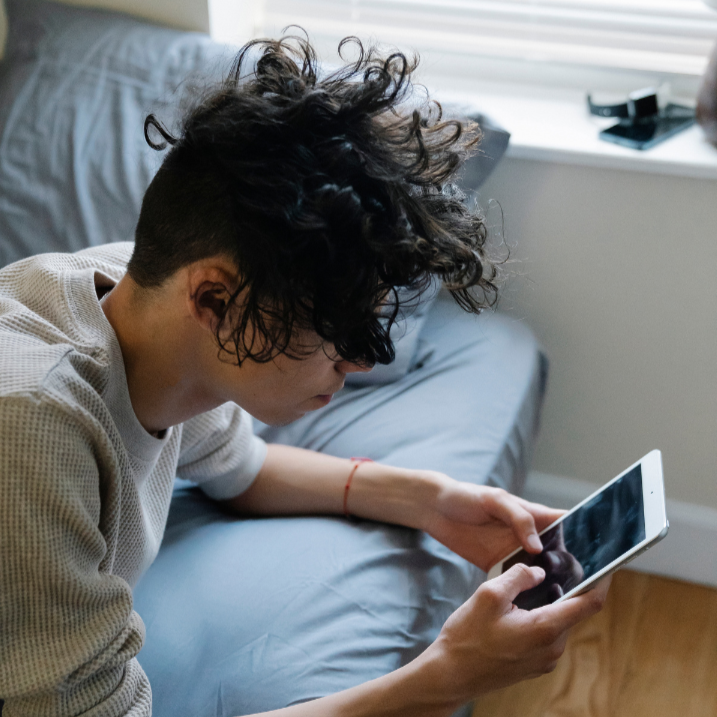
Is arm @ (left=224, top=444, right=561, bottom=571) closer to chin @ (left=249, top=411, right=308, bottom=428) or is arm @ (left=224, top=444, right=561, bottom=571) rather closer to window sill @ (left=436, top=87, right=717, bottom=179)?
chin @ (left=249, top=411, right=308, bottom=428)

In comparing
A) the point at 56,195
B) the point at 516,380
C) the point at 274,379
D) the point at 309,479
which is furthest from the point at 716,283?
the point at 56,195

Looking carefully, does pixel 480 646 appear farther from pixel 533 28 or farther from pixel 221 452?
pixel 533 28

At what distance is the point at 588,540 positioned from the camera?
2.67 ft

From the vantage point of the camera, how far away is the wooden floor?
4.20 feet

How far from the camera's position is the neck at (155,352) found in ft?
2.33

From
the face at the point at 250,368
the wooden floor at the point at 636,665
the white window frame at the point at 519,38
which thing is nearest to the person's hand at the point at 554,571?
the face at the point at 250,368

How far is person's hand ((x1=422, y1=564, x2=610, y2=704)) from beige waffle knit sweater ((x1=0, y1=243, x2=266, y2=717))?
0.28 metres

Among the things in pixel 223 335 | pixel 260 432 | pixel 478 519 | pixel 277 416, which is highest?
pixel 223 335

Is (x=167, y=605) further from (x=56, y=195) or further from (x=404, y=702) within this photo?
(x=56, y=195)

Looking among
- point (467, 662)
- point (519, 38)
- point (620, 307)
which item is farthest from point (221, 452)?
point (519, 38)

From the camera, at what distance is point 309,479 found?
1013 millimetres

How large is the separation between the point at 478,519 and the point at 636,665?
640 millimetres

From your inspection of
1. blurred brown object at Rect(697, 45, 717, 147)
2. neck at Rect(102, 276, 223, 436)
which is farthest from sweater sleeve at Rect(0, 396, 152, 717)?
blurred brown object at Rect(697, 45, 717, 147)

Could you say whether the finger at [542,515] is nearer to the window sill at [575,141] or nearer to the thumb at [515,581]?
the thumb at [515,581]
